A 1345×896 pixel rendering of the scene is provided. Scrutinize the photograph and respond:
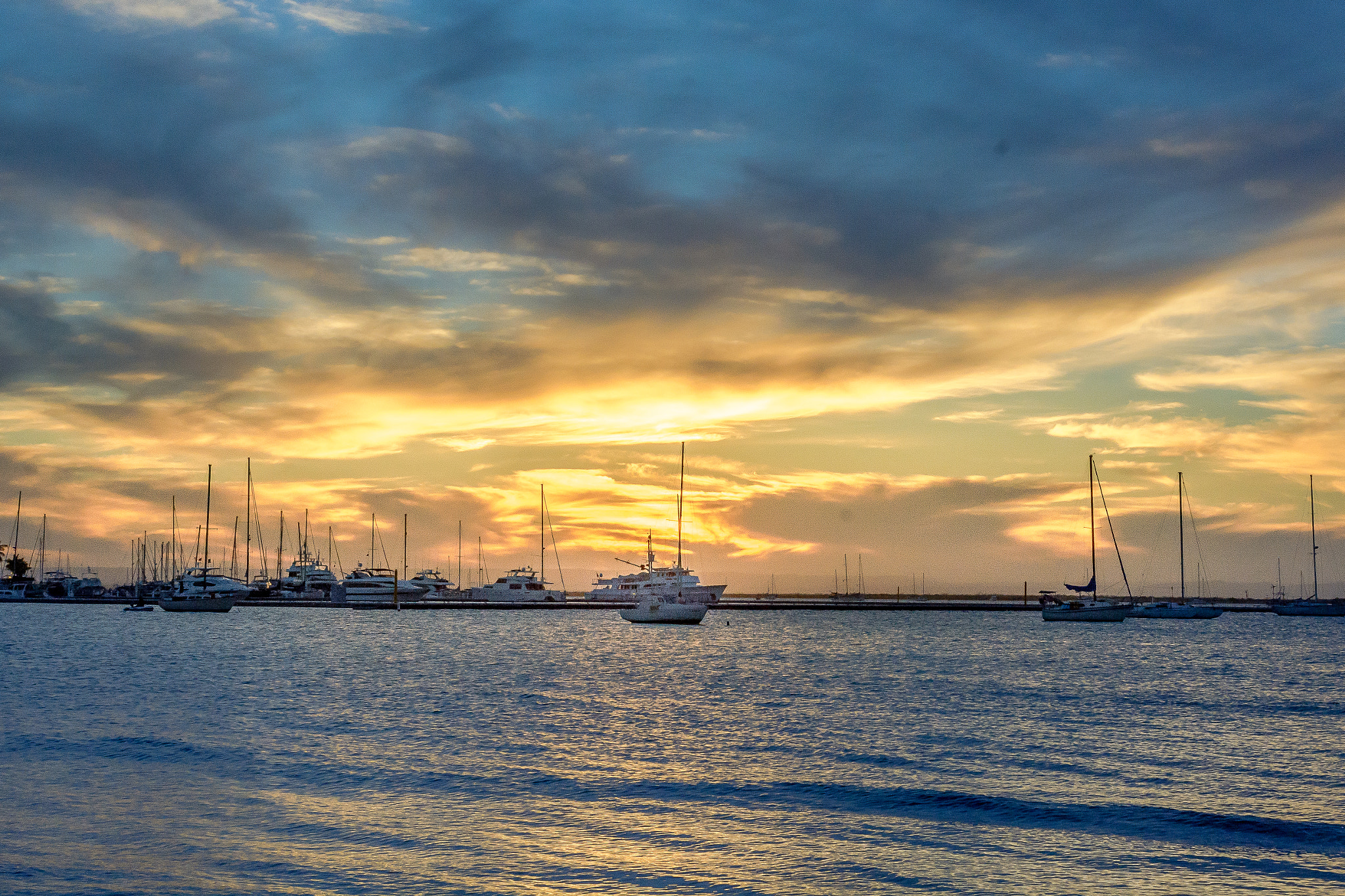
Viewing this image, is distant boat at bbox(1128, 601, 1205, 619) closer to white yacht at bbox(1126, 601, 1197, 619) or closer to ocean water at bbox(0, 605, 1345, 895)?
white yacht at bbox(1126, 601, 1197, 619)

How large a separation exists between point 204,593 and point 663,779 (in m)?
158

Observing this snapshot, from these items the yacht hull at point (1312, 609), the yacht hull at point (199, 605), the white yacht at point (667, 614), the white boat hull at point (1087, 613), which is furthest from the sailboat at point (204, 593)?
the yacht hull at point (1312, 609)

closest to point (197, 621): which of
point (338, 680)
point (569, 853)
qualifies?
point (338, 680)

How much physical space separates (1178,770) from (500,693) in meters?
34.0

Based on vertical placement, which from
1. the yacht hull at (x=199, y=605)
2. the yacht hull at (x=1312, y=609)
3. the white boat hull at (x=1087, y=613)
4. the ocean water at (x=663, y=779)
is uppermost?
the ocean water at (x=663, y=779)

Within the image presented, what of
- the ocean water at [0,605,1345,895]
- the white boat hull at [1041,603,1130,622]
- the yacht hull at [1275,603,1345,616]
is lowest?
the yacht hull at [1275,603,1345,616]

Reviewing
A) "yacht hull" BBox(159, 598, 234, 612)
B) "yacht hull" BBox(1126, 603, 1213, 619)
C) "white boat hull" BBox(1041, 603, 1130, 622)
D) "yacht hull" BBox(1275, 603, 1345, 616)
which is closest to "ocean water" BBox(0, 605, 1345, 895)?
"white boat hull" BBox(1041, 603, 1130, 622)

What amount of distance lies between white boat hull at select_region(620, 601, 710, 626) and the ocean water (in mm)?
58571

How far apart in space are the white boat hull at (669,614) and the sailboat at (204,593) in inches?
2604

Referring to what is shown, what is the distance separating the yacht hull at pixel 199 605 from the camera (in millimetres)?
149500

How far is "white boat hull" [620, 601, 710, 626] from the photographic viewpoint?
129 metres

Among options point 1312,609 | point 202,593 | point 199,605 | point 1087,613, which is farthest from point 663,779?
point 1312,609

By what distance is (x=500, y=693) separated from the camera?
5378 centimetres

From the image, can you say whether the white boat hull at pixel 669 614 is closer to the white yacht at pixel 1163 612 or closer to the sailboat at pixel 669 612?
the sailboat at pixel 669 612
